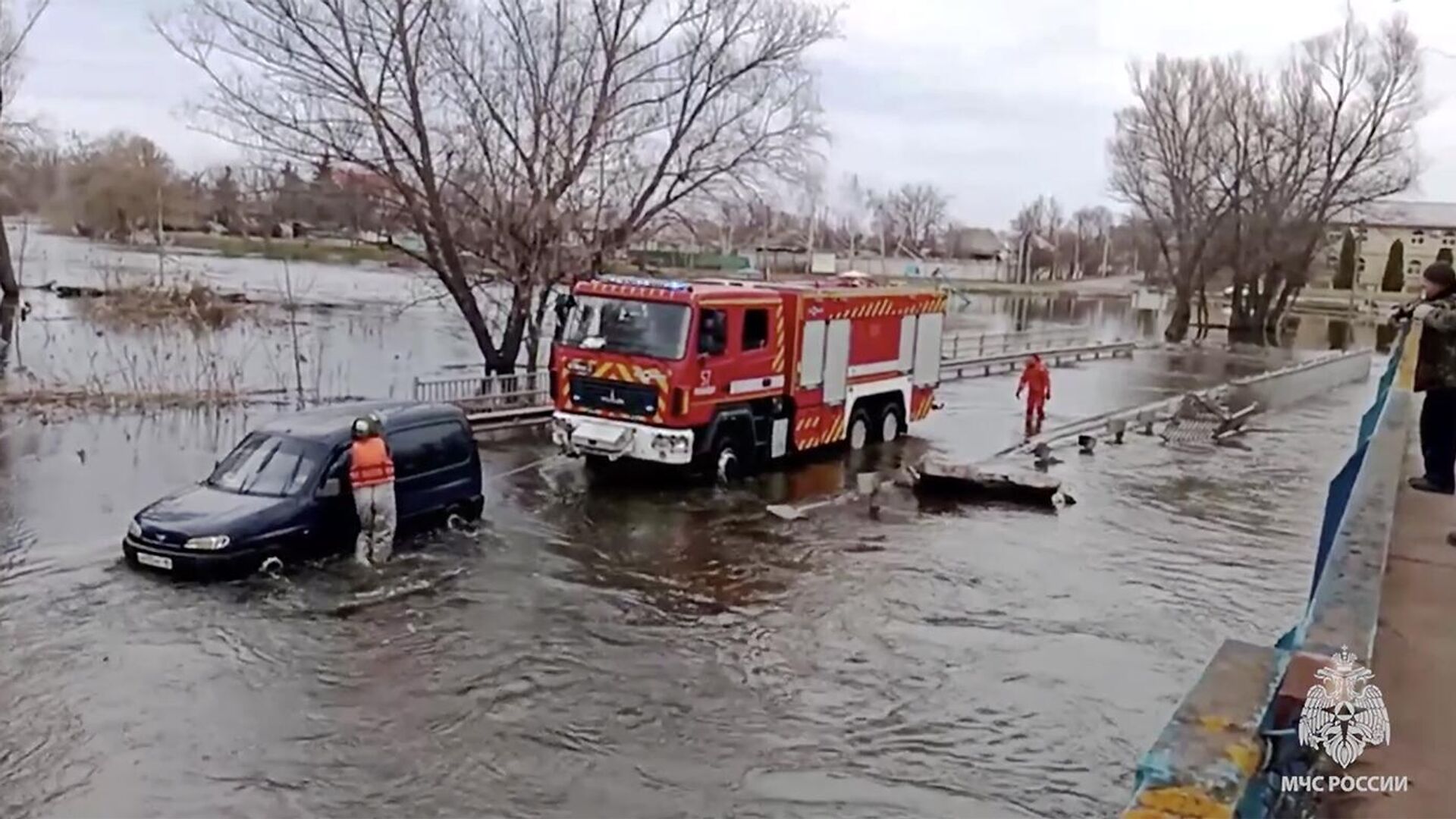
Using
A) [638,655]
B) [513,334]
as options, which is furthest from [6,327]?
[638,655]

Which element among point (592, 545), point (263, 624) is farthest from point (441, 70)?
point (263, 624)

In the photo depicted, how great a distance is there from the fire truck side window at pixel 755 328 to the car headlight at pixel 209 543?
802 centimetres

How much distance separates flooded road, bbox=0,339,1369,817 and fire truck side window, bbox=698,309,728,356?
6.59 ft

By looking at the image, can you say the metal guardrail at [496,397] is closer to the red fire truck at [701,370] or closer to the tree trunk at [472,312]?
the tree trunk at [472,312]

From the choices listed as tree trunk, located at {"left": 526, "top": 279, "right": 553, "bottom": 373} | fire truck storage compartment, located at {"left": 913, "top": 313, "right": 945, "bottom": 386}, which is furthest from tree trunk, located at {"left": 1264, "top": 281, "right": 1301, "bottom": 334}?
tree trunk, located at {"left": 526, "top": 279, "right": 553, "bottom": 373}

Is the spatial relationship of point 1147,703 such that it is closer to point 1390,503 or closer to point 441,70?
point 1390,503

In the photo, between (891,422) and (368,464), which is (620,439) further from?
(891,422)

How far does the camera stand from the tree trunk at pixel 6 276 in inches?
1905

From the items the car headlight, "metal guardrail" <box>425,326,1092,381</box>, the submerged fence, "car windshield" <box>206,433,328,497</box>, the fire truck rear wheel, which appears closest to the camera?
the submerged fence

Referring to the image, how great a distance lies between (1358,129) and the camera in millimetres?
60156

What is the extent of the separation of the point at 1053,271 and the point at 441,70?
13178 centimetres

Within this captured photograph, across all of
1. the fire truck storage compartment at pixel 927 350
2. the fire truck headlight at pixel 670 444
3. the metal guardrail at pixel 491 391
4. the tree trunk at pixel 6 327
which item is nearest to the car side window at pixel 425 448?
the fire truck headlight at pixel 670 444

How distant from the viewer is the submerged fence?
10.1 ft

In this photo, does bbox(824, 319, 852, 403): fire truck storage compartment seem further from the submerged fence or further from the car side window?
the submerged fence
